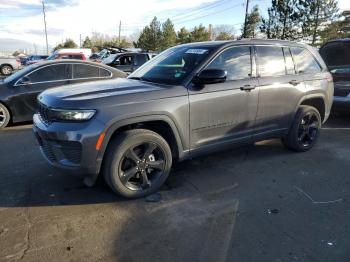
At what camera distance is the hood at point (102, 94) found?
3.51 meters

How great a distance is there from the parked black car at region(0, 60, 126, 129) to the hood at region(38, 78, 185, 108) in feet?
11.8

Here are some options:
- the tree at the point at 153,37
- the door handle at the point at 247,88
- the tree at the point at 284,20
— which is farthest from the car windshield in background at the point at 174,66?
the tree at the point at 153,37

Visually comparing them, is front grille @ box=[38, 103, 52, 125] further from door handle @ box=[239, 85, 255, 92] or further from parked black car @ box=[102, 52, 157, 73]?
parked black car @ box=[102, 52, 157, 73]

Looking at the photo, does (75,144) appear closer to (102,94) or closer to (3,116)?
(102,94)

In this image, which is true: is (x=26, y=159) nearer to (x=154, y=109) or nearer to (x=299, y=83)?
(x=154, y=109)

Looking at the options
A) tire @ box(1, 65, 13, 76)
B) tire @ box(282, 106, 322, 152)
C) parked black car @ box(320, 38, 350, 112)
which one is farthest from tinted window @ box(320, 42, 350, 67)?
tire @ box(1, 65, 13, 76)

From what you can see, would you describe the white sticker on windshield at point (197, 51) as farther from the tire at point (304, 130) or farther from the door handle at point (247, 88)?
the tire at point (304, 130)

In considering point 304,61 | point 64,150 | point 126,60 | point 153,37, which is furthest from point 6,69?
point 64,150

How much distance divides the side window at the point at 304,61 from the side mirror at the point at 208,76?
1765 millimetres

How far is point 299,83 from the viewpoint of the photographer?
16.9 feet

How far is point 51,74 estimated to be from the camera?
7.68 m

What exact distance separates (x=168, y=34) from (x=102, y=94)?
42054 millimetres

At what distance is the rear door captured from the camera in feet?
15.6

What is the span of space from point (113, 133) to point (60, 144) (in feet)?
1.80
